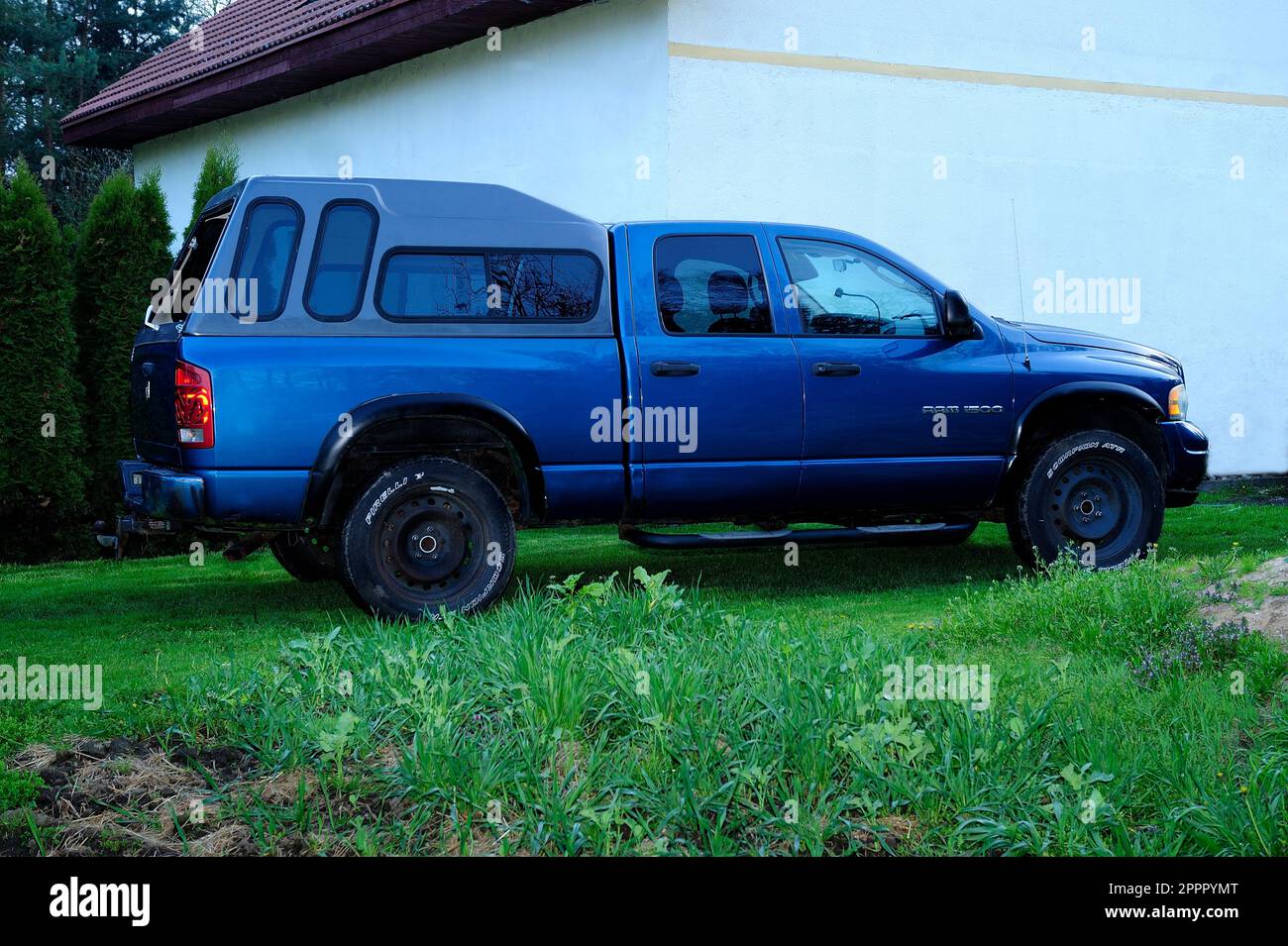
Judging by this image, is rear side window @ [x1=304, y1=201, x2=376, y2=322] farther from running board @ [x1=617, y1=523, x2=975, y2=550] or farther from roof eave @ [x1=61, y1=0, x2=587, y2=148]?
roof eave @ [x1=61, y1=0, x2=587, y2=148]

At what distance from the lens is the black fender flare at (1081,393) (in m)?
8.13

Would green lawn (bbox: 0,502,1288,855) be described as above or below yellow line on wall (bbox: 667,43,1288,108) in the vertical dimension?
below

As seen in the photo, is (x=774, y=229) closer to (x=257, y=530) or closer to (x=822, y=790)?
(x=257, y=530)

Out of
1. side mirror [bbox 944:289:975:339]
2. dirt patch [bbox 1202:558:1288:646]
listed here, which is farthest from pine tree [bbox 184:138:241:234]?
dirt patch [bbox 1202:558:1288:646]

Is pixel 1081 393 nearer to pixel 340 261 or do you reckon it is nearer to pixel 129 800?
pixel 340 261

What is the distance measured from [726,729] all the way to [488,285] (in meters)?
3.84

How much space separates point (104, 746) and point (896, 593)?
5.00 metres

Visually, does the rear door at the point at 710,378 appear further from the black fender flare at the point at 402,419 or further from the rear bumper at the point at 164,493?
the rear bumper at the point at 164,493

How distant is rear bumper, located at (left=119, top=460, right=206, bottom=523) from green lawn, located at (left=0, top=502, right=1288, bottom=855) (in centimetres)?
75

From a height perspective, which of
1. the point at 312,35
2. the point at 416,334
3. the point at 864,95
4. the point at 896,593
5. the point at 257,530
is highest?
the point at 312,35

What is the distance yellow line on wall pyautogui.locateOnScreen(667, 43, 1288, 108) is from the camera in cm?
1216

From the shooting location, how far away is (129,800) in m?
3.96
